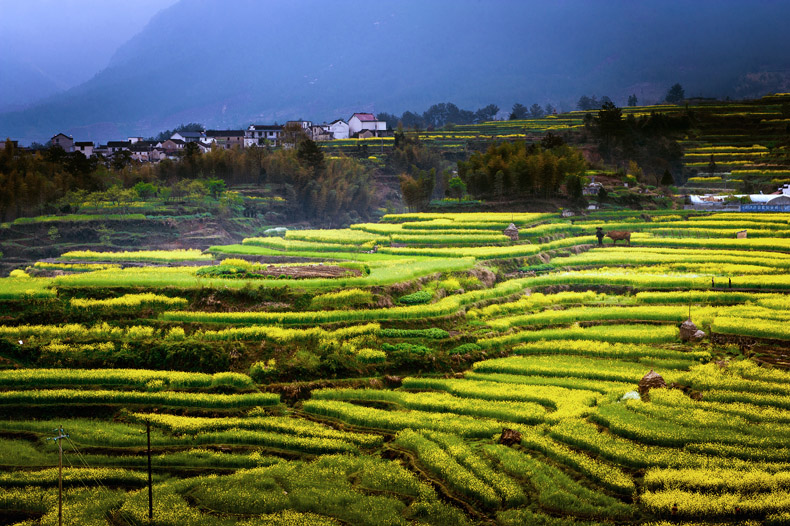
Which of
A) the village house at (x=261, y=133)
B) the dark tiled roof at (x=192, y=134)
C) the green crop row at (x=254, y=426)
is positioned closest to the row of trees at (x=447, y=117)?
the dark tiled roof at (x=192, y=134)

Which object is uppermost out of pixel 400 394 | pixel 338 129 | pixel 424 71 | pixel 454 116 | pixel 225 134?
pixel 424 71

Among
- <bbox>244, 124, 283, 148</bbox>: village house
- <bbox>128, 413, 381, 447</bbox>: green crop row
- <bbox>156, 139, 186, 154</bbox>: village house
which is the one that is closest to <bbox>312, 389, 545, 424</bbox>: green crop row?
<bbox>128, 413, 381, 447</bbox>: green crop row

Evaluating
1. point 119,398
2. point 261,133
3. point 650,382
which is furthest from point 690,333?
point 261,133

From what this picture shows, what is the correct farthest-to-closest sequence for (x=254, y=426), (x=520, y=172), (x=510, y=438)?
(x=520, y=172), (x=254, y=426), (x=510, y=438)

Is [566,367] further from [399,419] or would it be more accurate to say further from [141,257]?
[141,257]

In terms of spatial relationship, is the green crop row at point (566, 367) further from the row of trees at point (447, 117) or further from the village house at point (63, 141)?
the row of trees at point (447, 117)

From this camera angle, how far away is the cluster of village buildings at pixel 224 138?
2886 inches

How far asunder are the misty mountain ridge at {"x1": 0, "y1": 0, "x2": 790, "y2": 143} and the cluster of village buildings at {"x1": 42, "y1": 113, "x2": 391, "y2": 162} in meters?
17.4

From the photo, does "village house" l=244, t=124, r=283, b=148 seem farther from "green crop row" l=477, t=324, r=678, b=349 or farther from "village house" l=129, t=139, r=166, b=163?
"green crop row" l=477, t=324, r=678, b=349

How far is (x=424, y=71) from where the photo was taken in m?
196

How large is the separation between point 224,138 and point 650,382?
73758 millimetres

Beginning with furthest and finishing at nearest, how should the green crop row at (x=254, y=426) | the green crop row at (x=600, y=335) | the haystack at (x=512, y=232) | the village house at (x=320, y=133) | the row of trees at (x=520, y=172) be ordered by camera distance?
the village house at (x=320, y=133)
the row of trees at (x=520, y=172)
the haystack at (x=512, y=232)
the green crop row at (x=600, y=335)
the green crop row at (x=254, y=426)

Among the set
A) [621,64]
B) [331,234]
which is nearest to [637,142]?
[331,234]

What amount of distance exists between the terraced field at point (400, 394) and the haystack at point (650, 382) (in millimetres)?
174
